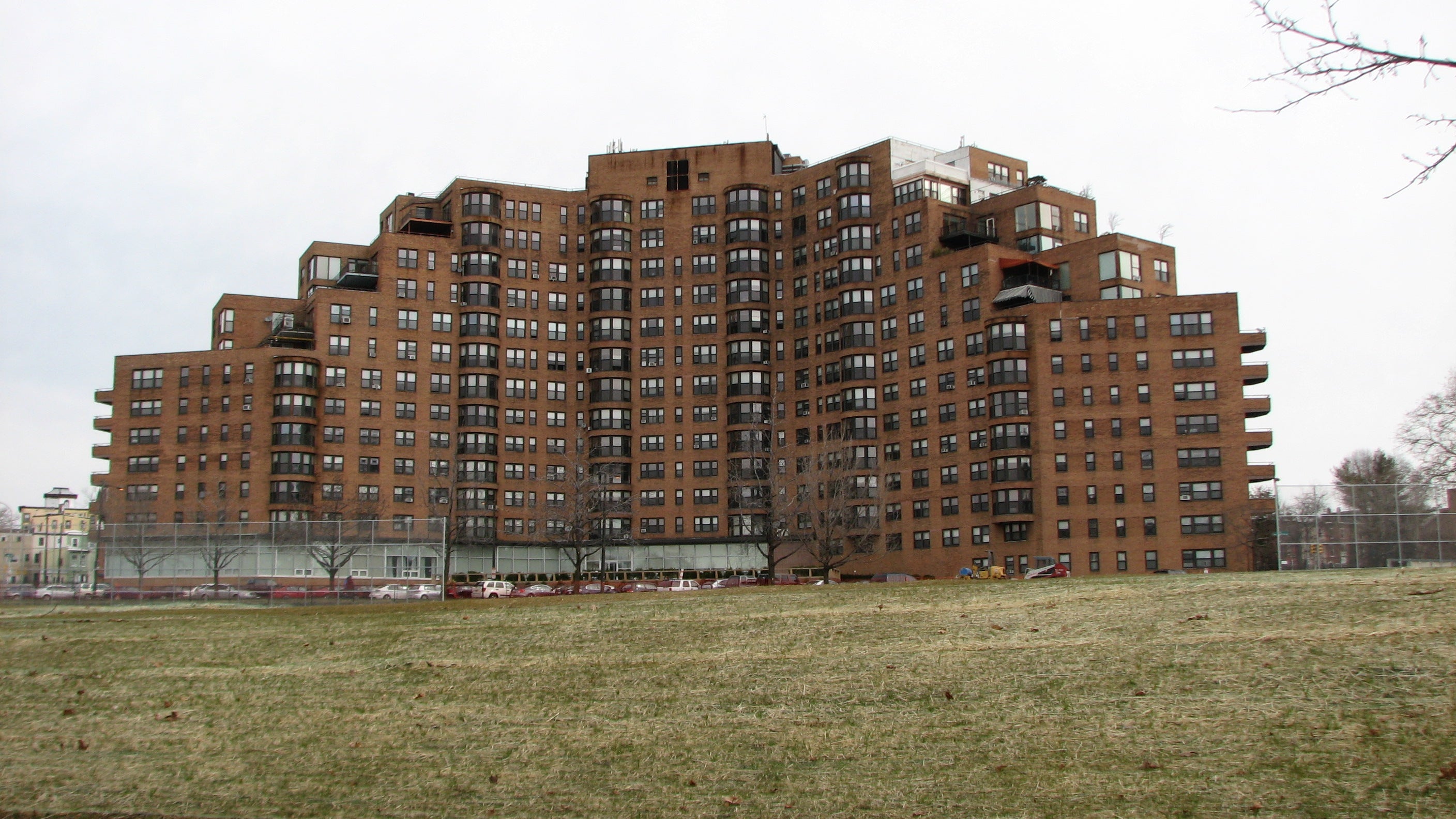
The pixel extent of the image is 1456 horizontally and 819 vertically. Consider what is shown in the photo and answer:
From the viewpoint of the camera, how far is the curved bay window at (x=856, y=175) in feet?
429

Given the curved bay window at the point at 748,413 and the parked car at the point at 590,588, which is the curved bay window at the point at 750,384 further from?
Result: the parked car at the point at 590,588

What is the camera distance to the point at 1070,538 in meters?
110

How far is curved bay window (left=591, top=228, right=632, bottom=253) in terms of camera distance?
13712 cm

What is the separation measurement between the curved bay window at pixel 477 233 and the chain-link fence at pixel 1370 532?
3602 inches

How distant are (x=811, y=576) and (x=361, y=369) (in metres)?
48.9

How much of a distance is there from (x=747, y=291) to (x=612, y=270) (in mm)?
14681

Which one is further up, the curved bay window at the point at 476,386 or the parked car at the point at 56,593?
the curved bay window at the point at 476,386

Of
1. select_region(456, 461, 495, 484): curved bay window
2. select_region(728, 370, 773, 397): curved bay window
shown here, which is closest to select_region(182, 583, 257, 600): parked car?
select_region(456, 461, 495, 484): curved bay window

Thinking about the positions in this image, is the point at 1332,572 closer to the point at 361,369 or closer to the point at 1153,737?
the point at 1153,737

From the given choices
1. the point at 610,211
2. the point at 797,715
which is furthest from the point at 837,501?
the point at 797,715

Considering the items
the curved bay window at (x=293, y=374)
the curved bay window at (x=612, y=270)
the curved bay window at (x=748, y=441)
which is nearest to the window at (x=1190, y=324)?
the curved bay window at (x=748, y=441)

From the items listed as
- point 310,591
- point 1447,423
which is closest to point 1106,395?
point 1447,423

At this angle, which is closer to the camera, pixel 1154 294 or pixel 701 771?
pixel 701 771

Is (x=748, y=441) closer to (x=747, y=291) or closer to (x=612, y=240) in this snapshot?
(x=747, y=291)
